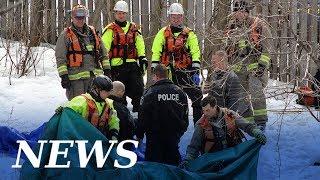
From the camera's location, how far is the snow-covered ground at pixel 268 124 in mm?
7788

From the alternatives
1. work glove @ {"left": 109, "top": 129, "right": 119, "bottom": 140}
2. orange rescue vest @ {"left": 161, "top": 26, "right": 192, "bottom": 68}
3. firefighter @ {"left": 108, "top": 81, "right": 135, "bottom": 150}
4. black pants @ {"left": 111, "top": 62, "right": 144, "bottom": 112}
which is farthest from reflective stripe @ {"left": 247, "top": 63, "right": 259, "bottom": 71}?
work glove @ {"left": 109, "top": 129, "right": 119, "bottom": 140}

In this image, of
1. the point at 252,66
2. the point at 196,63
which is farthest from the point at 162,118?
the point at 196,63

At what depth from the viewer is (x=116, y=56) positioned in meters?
9.42

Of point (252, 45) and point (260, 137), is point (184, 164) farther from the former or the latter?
point (252, 45)

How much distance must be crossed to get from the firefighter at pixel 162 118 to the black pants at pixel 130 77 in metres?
2.13

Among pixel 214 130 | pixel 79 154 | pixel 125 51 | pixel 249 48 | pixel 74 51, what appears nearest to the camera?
pixel 79 154

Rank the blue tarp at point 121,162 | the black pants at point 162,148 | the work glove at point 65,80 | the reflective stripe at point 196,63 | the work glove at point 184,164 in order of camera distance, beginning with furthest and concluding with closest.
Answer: the reflective stripe at point 196,63 → the work glove at point 65,80 → the black pants at point 162,148 → the work glove at point 184,164 → the blue tarp at point 121,162

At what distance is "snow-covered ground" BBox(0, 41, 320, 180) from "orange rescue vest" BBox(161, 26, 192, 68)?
101cm

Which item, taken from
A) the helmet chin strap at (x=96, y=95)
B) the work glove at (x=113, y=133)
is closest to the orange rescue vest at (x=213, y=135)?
the work glove at (x=113, y=133)

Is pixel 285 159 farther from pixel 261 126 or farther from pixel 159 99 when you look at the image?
pixel 159 99

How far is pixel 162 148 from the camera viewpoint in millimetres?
7324

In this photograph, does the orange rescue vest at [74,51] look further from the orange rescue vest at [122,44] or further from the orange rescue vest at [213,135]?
the orange rescue vest at [213,135]

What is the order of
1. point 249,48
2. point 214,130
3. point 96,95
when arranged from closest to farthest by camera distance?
point 96,95 < point 214,130 < point 249,48

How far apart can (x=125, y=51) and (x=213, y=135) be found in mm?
2744
